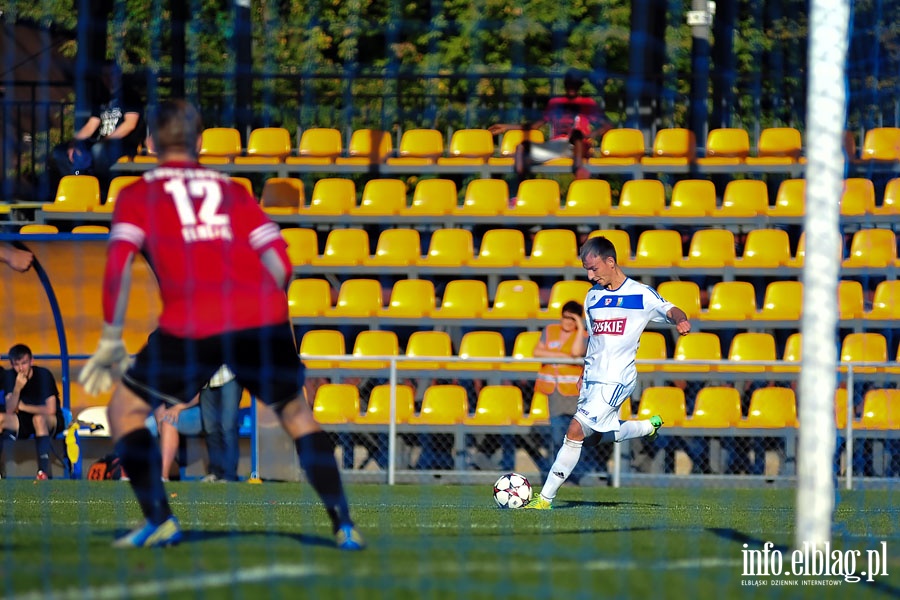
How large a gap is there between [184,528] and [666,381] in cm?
767

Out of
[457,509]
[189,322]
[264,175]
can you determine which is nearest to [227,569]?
[189,322]

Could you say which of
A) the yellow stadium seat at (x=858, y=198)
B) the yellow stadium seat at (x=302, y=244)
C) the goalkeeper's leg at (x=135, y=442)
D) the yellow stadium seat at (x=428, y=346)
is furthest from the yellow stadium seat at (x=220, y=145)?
the goalkeeper's leg at (x=135, y=442)

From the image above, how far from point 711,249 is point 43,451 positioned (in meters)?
7.17

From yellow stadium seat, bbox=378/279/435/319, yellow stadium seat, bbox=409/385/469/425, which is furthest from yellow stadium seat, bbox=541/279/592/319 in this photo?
yellow stadium seat, bbox=409/385/469/425

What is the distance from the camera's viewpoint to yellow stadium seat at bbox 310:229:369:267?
14312mm

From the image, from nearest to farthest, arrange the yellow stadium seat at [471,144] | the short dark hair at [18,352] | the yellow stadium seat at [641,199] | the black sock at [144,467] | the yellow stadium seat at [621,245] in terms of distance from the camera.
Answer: the black sock at [144,467] < the short dark hair at [18,352] < the yellow stadium seat at [621,245] < the yellow stadium seat at [641,199] < the yellow stadium seat at [471,144]

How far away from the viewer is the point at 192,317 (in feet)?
17.1

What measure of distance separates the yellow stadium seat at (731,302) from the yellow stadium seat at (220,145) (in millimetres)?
5853

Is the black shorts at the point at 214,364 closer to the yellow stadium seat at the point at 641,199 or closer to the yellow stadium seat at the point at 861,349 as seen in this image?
the yellow stadium seat at the point at 861,349

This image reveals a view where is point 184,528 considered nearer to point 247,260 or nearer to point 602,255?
point 247,260

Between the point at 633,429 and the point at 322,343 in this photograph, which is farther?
the point at 322,343

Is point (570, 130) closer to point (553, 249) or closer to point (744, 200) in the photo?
point (553, 249)

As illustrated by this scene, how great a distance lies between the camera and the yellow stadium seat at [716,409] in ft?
41.5

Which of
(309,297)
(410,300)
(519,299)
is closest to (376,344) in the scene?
(410,300)
